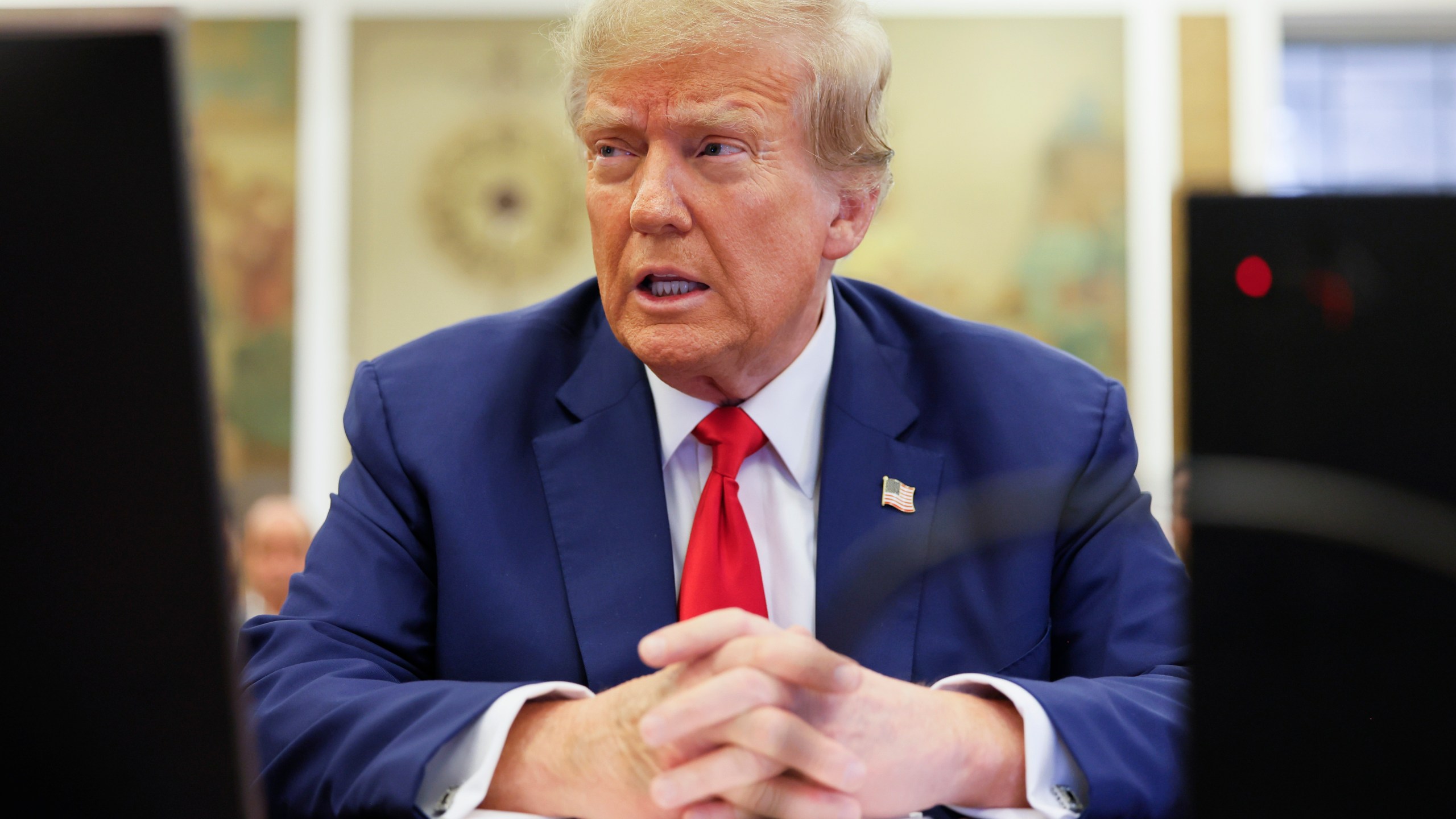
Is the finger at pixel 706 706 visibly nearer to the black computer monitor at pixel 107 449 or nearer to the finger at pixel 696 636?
the finger at pixel 696 636

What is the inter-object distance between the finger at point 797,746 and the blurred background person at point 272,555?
3609 mm

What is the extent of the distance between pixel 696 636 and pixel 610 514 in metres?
0.44

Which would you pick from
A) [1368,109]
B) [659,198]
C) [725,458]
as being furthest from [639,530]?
[1368,109]

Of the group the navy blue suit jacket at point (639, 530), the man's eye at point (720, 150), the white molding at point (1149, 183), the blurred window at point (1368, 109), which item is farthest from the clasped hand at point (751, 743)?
the blurred window at point (1368, 109)

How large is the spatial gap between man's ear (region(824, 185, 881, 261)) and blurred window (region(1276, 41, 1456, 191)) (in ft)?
13.1

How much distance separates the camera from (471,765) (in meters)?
1.07

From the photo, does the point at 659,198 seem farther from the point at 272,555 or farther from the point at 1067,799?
the point at 272,555

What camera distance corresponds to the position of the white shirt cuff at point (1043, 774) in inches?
41.6

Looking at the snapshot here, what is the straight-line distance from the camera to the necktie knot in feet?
4.94

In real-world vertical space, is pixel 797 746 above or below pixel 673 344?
below

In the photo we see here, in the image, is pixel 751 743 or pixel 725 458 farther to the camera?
pixel 725 458

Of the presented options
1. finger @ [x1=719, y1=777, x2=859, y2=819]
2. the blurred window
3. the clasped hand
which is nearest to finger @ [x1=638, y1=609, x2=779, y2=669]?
the clasped hand

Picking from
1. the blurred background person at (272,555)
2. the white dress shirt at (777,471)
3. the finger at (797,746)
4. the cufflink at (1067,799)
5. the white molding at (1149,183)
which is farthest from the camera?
the white molding at (1149,183)

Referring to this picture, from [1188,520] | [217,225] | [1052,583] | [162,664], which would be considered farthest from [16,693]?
[217,225]
